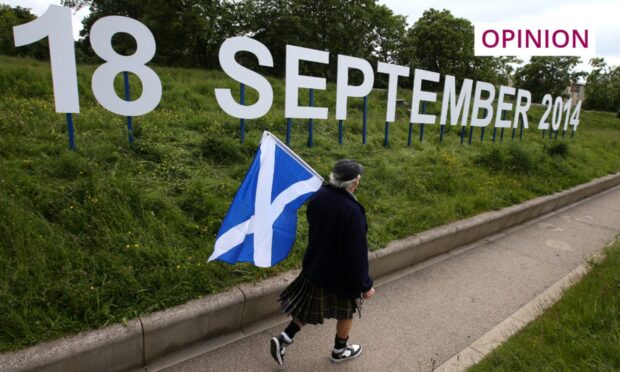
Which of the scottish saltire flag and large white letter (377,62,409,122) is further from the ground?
large white letter (377,62,409,122)

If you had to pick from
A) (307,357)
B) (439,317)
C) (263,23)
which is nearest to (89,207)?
(307,357)

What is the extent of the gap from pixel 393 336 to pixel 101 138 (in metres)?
4.39

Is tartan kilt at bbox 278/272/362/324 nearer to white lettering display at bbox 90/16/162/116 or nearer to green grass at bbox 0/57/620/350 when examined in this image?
green grass at bbox 0/57/620/350

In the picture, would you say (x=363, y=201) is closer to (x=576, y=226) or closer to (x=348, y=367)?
(x=348, y=367)

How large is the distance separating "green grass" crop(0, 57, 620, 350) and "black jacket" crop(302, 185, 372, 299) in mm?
903

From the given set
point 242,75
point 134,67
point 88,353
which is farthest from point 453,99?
point 88,353

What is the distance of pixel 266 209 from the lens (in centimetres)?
288

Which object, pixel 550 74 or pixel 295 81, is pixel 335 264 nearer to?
pixel 295 81

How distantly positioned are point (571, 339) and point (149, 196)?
12.4 feet

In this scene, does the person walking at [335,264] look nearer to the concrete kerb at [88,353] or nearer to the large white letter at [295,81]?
the concrete kerb at [88,353]

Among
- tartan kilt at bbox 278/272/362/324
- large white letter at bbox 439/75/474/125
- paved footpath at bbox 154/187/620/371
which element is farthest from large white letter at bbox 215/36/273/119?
large white letter at bbox 439/75/474/125

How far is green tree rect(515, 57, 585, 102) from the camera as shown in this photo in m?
36.4

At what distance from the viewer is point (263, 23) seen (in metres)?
28.5

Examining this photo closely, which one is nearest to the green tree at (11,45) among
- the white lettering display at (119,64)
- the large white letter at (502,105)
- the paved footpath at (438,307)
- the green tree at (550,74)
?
the white lettering display at (119,64)
